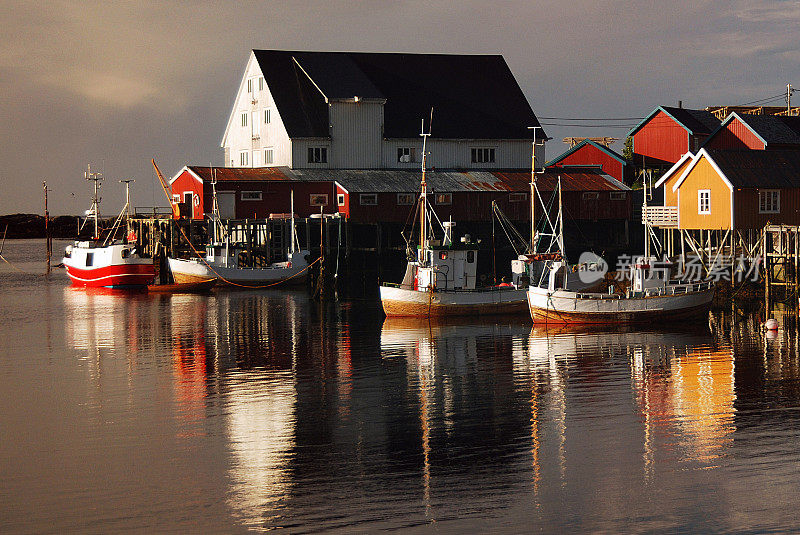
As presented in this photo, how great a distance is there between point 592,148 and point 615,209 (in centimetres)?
736

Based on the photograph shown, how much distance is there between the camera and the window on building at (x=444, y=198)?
74.1 metres

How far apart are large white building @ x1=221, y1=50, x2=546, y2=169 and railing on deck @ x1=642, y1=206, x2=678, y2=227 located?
27.3 m

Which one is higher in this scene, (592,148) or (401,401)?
(592,148)

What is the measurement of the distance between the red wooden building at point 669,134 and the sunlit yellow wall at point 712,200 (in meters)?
24.7

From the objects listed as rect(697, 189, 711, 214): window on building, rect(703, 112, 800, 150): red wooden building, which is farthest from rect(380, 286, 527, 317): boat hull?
rect(703, 112, 800, 150): red wooden building

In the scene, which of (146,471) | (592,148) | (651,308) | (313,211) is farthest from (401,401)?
(592,148)

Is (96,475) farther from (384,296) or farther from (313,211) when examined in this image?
(313,211)

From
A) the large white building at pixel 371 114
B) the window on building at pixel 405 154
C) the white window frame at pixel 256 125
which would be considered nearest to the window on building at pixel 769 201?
the large white building at pixel 371 114

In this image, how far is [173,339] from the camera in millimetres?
41625

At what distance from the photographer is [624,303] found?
4203 centimetres

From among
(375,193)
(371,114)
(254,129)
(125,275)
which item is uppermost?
(371,114)

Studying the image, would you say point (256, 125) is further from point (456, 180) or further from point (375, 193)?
point (456, 180)

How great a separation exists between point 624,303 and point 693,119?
42367mm

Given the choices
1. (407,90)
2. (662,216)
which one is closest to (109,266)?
(407,90)
